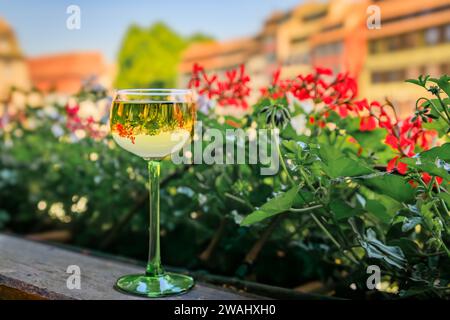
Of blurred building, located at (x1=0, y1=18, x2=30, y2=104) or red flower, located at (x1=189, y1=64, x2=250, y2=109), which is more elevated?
blurred building, located at (x1=0, y1=18, x2=30, y2=104)

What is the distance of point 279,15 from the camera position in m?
4.23

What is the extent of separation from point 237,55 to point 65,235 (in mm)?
2776

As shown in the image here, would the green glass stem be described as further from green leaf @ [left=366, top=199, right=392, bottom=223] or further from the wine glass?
green leaf @ [left=366, top=199, right=392, bottom=223]

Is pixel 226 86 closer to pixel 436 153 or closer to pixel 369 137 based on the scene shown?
pixel 369 137

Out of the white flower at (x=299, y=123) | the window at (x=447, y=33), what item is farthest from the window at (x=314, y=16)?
the white flower at (x=299, y=123)

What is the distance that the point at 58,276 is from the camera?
3.28 feet

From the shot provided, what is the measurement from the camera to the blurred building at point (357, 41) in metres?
3.52

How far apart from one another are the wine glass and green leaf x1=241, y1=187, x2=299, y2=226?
0.48 feet

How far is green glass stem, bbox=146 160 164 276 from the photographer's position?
0.92 metres

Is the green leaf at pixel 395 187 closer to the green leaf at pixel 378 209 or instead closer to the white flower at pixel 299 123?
the green leaf at pixel 378 209

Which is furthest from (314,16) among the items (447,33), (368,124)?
(368,124)

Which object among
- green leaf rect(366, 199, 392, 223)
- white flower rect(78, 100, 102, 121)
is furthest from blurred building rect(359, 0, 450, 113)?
green leaf rect(366, 199, 392, 223)

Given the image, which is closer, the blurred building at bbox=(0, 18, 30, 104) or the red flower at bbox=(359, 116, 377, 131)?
the red flower at bbox=(359, 116, 377, 131)

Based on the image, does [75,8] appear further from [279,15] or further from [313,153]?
[279,15]
